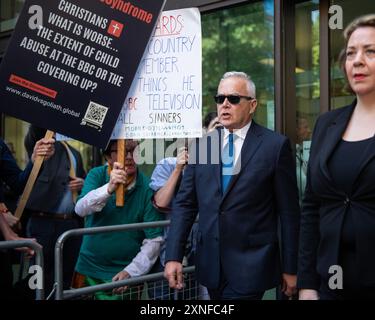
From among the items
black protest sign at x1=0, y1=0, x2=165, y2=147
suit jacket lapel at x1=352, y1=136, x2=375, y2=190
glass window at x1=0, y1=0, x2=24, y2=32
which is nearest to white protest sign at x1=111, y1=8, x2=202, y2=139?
black protest sign at x1=0, y1=0, x2=165, y2=147

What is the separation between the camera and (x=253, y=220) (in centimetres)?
295

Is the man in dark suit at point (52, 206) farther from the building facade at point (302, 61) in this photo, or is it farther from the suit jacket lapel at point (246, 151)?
the suit jacket lapel at point (246, 151)

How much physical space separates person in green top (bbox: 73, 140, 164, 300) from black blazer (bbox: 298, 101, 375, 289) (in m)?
1.55

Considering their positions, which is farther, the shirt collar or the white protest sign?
the white protest sign

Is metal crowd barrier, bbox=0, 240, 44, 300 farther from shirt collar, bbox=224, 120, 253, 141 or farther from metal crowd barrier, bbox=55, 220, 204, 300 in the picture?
shirt collar, bbox=224, 120, 253, 141

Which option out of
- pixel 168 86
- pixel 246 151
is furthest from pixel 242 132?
pixel 168 86

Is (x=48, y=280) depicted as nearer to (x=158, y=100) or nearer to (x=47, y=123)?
(x=47, y=123)

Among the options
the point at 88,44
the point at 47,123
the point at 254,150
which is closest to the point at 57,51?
the point at 88,44

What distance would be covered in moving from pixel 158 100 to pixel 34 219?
187 centimetres

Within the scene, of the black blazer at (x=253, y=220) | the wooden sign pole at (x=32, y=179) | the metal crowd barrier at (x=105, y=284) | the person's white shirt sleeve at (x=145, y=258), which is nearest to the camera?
the black blazer at (x=253, y=220)

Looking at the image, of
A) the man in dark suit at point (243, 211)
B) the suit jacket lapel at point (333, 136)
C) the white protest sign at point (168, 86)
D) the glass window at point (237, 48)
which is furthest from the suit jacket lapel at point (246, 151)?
the glass window at point (237, 48)

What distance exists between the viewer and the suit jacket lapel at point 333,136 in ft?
7.72

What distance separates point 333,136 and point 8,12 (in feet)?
18.1

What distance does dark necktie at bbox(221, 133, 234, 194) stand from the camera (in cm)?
310
